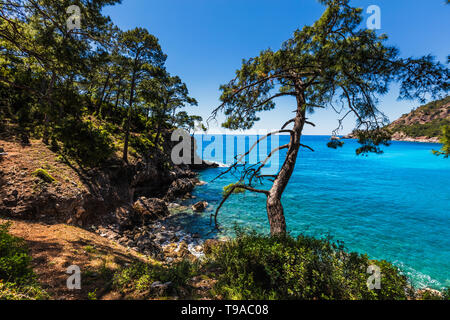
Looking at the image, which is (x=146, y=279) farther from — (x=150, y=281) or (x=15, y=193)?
(x=15, y=193)

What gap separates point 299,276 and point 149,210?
14071 mm

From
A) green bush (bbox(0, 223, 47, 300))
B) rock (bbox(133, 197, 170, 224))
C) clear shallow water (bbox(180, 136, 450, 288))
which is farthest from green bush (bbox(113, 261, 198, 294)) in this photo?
rock (bbox(133, 197, 170, 224))

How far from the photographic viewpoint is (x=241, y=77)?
583cm

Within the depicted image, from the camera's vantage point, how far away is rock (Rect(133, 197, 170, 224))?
46.1 ft

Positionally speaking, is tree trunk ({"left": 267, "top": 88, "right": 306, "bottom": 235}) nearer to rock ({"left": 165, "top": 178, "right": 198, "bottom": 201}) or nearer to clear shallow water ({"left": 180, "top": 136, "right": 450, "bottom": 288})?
clear shallow water ({"left": 180, "top": 136, "right": 450, "bottom": 288})

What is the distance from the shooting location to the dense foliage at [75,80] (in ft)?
15.9

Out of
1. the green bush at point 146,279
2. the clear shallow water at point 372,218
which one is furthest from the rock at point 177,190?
the green bush at point 146,279

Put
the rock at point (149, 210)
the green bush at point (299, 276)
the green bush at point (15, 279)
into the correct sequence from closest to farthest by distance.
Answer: the green bush at point (15, 279)
the green bush at point (299, 276)
the rock at point (149, 210)

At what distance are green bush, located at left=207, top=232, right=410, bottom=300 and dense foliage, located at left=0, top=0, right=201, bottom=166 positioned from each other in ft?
19.1

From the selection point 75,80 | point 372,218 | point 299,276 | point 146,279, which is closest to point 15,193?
point 75,80

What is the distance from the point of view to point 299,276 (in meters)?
3.96

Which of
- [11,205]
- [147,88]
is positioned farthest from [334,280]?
[147,88]

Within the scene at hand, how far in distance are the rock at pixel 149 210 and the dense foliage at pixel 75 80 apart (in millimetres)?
4838

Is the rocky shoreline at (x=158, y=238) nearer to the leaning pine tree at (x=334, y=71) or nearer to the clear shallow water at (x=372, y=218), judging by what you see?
the clear shallow water at (x=372, y=218)
